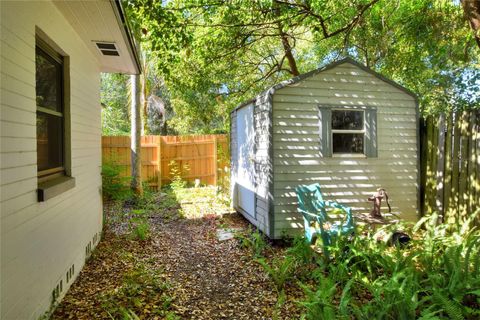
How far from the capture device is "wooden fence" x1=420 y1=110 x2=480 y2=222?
4.87 metres

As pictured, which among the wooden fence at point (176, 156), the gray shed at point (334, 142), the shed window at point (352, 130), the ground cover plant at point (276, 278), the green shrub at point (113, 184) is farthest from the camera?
the wooden fence at point (176, 156)

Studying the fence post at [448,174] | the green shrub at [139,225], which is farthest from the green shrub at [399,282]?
the green shrub at [139,225]

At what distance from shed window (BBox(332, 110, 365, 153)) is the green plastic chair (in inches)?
36.1

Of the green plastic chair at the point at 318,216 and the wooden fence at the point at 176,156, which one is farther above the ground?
the wooden fence at the point at 176,156

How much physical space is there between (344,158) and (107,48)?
4.13 meters

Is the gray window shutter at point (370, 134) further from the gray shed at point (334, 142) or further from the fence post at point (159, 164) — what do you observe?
the fence post at point (159, 164)

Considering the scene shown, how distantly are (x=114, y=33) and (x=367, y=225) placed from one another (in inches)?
190

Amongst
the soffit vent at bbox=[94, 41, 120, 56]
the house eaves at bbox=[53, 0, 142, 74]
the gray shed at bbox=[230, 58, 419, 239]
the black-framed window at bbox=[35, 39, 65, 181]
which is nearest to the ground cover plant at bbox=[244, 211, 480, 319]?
the gray shed at bbox=[230, 58, 419, 239]

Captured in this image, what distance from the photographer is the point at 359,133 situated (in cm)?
565

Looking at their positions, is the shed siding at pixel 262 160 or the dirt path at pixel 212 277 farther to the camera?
the shed siding at pixel 262 160

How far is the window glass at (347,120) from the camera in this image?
18.2ft

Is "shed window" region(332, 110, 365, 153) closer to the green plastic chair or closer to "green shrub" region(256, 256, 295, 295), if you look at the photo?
the green plastic chair

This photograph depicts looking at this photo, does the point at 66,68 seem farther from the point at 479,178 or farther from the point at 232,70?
the point at 232,70

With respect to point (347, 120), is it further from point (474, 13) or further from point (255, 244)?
point (255, 244)
